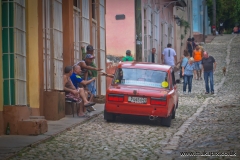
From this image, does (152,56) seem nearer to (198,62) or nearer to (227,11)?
(198,62)

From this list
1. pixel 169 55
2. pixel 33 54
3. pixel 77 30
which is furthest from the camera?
pixel 169 55

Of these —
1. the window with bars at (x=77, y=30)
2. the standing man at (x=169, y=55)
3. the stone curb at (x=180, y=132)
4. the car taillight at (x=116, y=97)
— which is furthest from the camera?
the standing man at (x=169, y=55)

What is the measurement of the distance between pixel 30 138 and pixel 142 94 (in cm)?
335

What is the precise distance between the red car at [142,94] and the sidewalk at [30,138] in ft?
Result: 3.16

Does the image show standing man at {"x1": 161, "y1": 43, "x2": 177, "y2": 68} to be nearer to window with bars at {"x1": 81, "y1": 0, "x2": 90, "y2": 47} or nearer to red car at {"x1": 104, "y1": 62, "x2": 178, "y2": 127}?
window with bars at {"x1": 81, "y1": 0, "x2": 90, "y2": 47}

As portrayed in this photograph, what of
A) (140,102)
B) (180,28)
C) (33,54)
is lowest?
(140,102)

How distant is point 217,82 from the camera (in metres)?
33.1

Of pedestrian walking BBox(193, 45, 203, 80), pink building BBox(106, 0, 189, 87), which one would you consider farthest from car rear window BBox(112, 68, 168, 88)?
pedestrian walking BBox(193, 45, 203, 80)

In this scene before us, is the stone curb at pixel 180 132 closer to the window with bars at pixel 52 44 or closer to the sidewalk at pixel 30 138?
the sidewalk at pixel 30 138

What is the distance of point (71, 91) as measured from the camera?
16625 millimetres

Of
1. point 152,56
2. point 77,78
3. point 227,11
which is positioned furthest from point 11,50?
point 227,11

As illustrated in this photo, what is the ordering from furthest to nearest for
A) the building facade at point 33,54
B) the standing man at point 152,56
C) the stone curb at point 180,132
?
the standing man at point 152,56
the building facade at point 33,54
the stone curb at point 180,132

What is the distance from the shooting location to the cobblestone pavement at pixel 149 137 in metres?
10.9

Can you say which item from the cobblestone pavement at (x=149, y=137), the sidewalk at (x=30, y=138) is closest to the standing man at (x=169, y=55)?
the cobblestone pavement at (x=149, y=137)
